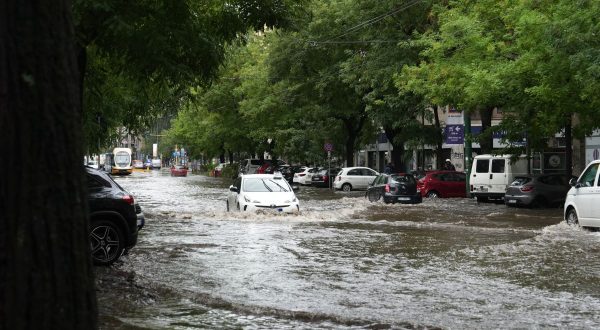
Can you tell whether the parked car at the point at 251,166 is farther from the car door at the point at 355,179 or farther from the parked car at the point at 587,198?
the parked car at the point at 587,198

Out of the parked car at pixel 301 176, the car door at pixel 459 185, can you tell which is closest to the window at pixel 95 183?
the car door at pixel 459 185

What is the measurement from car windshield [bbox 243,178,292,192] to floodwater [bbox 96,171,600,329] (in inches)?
63.6

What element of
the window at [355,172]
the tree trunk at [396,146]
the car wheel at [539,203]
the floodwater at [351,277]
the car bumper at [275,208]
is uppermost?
the tree trunk at [396,146]

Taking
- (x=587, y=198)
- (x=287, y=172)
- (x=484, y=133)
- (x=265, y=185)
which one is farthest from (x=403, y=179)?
(x=287, y=172)

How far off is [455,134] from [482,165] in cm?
188

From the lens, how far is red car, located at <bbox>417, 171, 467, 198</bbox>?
111ft

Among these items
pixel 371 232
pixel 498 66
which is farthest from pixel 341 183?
pixel 371 232

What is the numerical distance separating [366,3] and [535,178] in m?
11.9

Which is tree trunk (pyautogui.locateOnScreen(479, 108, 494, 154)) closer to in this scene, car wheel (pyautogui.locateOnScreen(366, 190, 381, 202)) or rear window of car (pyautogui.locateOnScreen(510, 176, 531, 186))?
rear window of car (pyautogui.locateOnScreen(510, 176, 531, 186))

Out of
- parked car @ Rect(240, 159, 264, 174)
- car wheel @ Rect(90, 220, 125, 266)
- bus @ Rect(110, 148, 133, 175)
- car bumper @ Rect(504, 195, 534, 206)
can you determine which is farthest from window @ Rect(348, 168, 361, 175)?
bus @ Rect(110, 148, 133, 175)

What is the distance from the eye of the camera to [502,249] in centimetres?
1423

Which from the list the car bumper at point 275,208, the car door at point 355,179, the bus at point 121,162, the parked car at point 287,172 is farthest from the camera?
the bus at point 121,162

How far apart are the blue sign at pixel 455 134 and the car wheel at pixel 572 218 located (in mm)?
14308

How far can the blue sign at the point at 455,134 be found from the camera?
107ft
